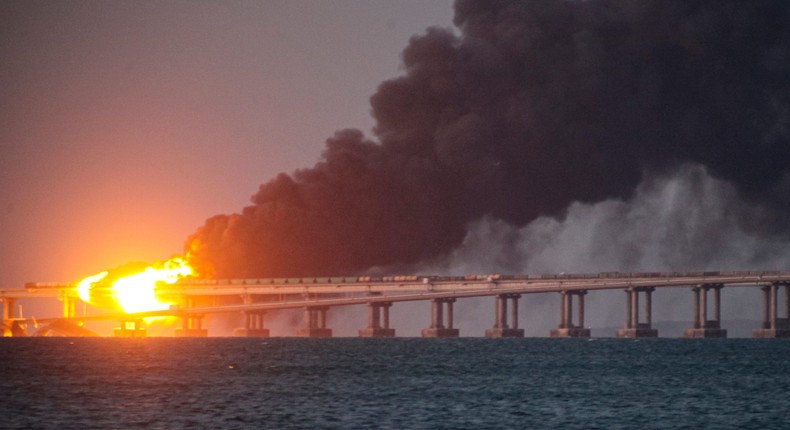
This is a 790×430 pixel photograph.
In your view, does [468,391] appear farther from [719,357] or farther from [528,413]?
[719,357]

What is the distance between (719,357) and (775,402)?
67008 mm

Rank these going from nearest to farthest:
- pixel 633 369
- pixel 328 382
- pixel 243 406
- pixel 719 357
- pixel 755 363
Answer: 1. pixel 243 406
2. pixel 328 382
3. pixel 633 369
4. pixel 755 363
5. pixel 719 357

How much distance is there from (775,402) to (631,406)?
11192 millimetres

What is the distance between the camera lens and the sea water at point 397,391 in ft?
324

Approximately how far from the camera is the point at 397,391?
12106cm

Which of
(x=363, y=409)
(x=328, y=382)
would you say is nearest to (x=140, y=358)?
(x=328, y=382)

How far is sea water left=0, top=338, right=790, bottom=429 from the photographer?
98625 mm

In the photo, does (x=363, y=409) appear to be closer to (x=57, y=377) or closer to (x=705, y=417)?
(x=705, y=417)

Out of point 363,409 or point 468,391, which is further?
point 468,391

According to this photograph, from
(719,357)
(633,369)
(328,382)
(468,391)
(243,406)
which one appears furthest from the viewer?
(719,357)

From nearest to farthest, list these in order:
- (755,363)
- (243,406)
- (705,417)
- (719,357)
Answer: (705,417) → (243,406) → (755,363) → (719,357)

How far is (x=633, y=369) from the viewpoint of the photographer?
152 meters

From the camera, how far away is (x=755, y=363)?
546 feet

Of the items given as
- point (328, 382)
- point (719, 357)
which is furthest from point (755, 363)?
point (328, 382)
